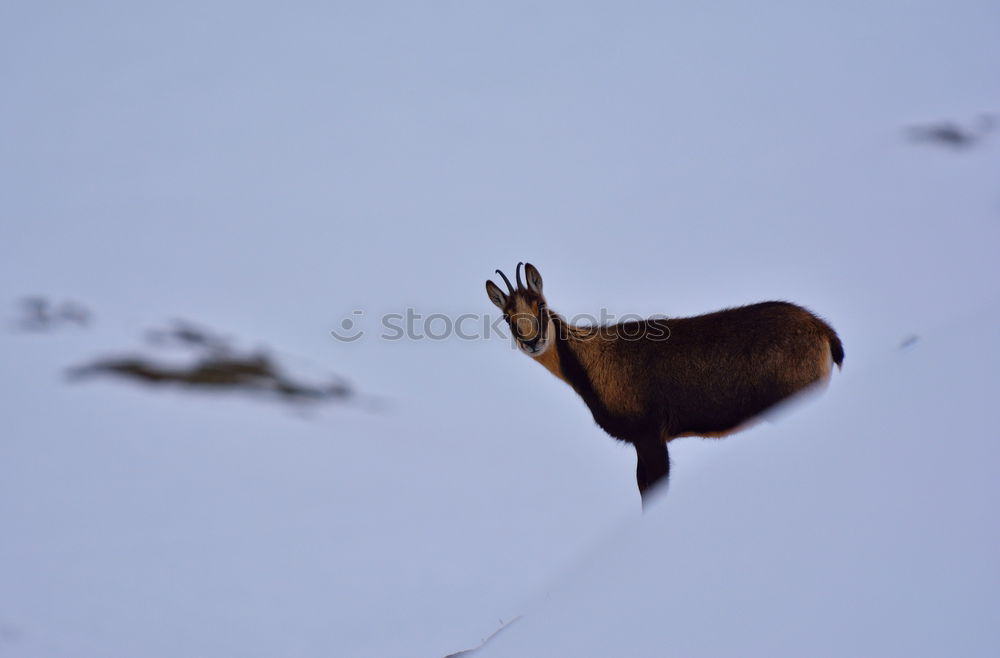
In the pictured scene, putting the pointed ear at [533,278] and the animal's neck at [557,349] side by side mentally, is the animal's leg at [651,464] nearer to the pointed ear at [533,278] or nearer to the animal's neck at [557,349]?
the animal's neck at [557,349]

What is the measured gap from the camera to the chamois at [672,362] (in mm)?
8789

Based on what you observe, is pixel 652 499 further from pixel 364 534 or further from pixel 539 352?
pixel 364 534

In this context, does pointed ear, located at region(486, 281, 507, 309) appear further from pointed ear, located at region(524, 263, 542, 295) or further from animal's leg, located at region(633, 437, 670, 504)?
animal's leg, located at region(633, 437, 670, 504)

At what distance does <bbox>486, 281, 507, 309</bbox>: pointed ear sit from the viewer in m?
9.78

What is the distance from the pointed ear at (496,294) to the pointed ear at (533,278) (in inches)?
10.4

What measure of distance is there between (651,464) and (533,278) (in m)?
1.99

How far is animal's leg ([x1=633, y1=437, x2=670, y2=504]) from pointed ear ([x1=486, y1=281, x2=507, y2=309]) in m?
1.82

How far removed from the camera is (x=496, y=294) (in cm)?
982

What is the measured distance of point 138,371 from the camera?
6056cm

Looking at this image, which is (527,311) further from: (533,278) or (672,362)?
(672,362)

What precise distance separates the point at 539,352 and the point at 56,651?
9.70 m

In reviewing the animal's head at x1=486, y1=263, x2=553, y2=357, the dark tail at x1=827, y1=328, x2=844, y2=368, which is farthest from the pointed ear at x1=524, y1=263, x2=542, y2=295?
the dark tail at x1=827, y1=328, x2=844, y2=368

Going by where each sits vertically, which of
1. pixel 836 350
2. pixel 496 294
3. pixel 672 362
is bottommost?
pixel 836 350

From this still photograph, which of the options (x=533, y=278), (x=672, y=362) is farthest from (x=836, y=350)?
(x=533, y=278)
